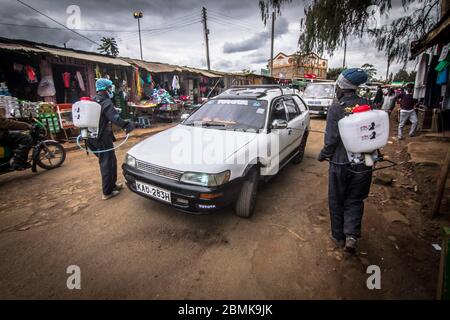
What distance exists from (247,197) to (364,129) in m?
1.51

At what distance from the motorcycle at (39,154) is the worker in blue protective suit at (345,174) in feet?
18.0

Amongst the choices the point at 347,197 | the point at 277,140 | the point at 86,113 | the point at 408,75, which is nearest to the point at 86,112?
the point at 86,113

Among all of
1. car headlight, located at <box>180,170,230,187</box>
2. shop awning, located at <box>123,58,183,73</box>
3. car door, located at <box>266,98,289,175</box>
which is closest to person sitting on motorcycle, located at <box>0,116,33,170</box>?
car headlight, located at <box>180,170,230,187</box>

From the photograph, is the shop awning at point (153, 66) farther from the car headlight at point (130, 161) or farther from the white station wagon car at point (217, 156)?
the car headlight at point (130, 161)

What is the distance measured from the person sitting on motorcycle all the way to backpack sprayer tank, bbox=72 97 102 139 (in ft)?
Answer: 6.59

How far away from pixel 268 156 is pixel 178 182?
1383mm

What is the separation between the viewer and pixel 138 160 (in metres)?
2.86

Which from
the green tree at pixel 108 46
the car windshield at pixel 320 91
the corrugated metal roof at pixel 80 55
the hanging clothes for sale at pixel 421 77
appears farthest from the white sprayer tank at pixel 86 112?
the green tree at pixel 108 46

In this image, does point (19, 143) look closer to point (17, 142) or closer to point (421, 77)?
point (17, 142)

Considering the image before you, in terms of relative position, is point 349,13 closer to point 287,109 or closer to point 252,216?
point 287,109

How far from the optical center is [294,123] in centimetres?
441

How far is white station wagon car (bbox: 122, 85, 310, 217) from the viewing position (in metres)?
2.51

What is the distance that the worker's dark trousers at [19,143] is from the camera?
432 centimetres

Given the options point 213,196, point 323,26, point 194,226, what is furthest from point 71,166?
point 323,26
